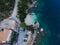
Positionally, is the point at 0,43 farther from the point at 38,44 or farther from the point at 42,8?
the point at 42,8

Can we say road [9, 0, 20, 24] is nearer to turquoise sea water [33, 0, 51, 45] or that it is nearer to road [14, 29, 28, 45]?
road [14, 29, 28, 45]

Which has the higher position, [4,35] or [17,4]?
[17,4]

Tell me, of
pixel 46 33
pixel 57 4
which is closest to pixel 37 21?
pixel 46 33

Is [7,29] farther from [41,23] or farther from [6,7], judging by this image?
[41,23]

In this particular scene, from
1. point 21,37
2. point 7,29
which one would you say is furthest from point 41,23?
A: point 7,29

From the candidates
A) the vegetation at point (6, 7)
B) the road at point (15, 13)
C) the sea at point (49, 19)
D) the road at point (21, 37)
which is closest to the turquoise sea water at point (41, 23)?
the sea at point (49, 19)

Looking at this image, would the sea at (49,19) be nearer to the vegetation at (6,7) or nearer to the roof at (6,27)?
the vegetation at (6,7)

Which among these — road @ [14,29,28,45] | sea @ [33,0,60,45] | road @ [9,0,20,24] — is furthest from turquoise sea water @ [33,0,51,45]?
road @ [9,0,20,24]
